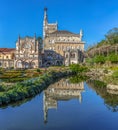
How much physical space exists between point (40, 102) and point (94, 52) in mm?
59585

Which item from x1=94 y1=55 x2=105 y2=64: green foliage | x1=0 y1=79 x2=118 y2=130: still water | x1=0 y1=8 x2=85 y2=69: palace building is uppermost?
x1=0 y1=8 x2=85 y2=69: palace building

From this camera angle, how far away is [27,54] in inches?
3376

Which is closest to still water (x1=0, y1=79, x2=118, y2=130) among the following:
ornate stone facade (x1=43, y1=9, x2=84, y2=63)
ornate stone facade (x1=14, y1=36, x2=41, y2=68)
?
ornate stone facade (x1=14, y1=36, x2=41, y2=68)

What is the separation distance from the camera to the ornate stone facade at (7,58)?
89188 millimetres

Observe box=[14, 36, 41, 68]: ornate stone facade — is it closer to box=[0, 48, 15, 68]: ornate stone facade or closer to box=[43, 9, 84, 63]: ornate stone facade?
box=[0, 48, 15, 68]: ornate stone facade

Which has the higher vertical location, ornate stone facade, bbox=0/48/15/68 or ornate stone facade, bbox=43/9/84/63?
ornate stone facade, bbox=43/9/84/63

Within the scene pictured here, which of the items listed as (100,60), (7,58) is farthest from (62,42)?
(100,60)

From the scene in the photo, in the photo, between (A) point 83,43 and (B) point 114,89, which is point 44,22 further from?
(B) point 114,89

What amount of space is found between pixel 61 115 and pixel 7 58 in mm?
72482

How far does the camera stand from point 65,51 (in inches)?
3770

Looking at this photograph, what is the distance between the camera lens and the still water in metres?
18.3

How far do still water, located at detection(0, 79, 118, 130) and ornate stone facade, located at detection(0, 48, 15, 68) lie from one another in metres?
61.8

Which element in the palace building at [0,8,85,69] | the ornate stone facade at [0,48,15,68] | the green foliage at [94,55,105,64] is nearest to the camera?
the green foliage at [94,55,105,64]

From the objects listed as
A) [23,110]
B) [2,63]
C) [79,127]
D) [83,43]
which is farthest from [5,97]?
[83,43]
